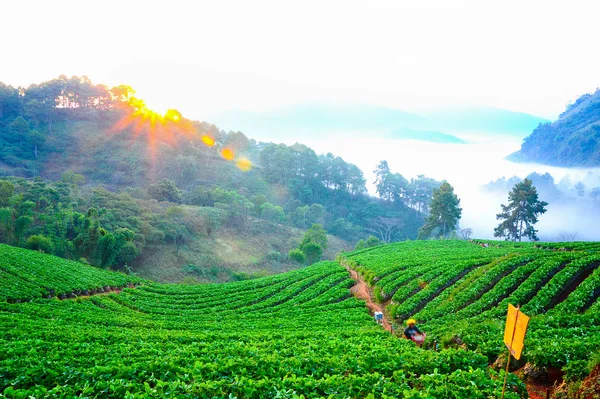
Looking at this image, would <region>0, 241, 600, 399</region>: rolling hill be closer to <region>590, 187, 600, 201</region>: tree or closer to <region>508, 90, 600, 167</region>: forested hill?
<region>590, 187, 600, 201</region>: tree

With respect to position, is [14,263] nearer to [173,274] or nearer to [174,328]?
[174,328]

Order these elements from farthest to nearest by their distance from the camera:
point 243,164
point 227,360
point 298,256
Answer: point 243,164, point 298,256, point 227,360

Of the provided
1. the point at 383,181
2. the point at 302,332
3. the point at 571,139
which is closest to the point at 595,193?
the point at 571,139

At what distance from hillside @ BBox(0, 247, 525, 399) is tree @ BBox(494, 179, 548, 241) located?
52.7 meters

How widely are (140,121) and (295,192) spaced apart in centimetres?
5220

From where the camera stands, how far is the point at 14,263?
31.6 m

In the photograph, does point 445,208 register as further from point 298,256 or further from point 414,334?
point 414,334

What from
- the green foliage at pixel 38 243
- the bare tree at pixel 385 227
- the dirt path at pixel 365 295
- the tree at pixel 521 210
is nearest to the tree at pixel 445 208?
the tree at pixel 521 210

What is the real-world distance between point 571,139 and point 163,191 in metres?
158

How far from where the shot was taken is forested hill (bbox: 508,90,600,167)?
141625 mm

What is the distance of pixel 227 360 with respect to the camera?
1162cm

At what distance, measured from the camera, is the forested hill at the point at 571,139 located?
14162cm

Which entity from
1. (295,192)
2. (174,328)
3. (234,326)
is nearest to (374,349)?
(234,326)

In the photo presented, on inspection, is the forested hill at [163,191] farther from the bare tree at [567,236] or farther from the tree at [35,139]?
the bare tree at [567,236]
